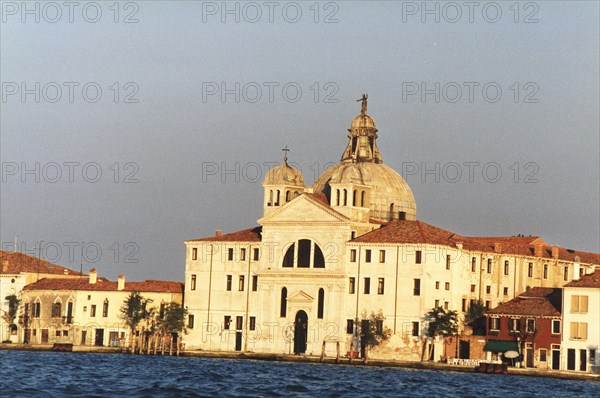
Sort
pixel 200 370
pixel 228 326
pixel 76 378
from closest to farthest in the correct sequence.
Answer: pixel 76 378
pixel 200 370
pixel 228 326

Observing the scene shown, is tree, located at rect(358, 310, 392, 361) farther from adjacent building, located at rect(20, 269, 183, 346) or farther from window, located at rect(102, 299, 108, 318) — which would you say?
window, located at rect(102, 299, 108, 318)

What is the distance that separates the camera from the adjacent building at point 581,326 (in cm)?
9394

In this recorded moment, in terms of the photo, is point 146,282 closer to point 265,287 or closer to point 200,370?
point 265,287

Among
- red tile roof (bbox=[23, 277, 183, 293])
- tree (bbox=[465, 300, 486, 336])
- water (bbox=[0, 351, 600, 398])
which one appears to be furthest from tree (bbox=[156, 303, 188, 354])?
tree (bbox=[465, 300, 486, 336])

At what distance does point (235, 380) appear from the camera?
74688 millimetres

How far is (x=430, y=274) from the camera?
100688mm

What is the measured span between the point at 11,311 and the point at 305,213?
910 inches

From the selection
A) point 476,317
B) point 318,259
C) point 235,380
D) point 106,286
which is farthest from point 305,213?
point 235,380

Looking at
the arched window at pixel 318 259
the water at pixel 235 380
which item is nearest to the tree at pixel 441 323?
the water at pixel 235 380

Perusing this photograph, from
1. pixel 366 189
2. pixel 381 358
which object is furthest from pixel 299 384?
pixel 366 189

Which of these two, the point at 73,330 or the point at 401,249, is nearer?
the point at 401,249

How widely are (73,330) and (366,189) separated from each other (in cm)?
2196

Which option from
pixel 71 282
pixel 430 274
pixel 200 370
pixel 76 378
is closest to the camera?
pixel 76 378

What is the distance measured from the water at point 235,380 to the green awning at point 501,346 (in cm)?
649
